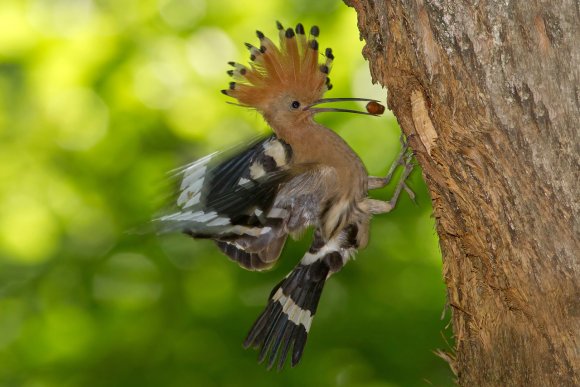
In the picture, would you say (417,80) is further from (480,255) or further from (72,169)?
(72,169)

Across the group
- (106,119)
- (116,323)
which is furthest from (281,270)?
(106,119)

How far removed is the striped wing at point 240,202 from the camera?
3.05m

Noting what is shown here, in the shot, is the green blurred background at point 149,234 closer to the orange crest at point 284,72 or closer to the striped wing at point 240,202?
the striped wing at point 240,202

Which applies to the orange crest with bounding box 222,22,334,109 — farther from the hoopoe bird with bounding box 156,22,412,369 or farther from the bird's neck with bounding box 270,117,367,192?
the bird's neck with bounding box 270,117,367,192

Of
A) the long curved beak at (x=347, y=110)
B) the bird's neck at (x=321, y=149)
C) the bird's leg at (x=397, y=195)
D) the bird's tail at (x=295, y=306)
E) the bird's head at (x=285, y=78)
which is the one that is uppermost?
the bird's head at (x=285, y=78)

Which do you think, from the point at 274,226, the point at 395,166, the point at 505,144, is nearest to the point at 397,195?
the point at 395,166

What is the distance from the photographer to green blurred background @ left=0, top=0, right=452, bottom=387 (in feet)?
12.3

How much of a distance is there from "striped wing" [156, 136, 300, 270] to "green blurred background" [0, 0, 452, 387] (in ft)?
0.72

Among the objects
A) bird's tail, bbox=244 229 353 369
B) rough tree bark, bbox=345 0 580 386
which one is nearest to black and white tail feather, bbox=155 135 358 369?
bird's tail, bbox=244 229 353 369

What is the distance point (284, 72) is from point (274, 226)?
66cm

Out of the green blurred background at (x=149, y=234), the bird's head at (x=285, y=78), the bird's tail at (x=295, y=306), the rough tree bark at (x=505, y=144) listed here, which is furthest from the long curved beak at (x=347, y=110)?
the rough tree bark at (x=505, y=144)

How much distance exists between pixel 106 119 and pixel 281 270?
1.14 metres

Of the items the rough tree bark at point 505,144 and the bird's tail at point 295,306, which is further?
the bird's tail at point 295,306

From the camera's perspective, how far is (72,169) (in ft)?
13.0
